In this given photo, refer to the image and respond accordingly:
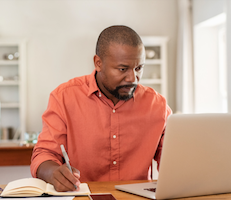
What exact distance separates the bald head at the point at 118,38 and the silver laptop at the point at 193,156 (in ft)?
1.69

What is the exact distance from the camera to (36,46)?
450 cm

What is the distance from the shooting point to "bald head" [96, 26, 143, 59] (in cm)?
130

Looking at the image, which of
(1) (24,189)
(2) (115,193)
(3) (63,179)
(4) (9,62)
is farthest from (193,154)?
(4) (9,62)

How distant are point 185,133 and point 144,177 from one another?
61cm

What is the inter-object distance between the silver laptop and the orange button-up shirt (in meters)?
0.43

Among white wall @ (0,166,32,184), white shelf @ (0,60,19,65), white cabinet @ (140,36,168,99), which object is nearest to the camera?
white wall @ (0,166,32,184)

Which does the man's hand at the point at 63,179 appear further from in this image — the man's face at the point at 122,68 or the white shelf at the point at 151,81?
the white shelf at the point at 151,81

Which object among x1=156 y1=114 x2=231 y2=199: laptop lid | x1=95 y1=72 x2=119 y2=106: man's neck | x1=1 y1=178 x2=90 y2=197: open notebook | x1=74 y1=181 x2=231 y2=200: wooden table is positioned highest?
x1=95 y1=72 x2=119 y2=106: man's neck

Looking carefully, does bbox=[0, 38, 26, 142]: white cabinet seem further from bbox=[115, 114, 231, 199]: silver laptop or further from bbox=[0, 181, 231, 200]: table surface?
bbox=[115, 114, 231, 199]: silver laptop

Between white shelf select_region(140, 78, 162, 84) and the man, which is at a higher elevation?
white shelf select_region(140, 78, 162, 84)

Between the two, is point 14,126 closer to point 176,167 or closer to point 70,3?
point 70,3

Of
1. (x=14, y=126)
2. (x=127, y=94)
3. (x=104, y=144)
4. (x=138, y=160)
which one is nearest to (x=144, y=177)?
(x=138, y=160)

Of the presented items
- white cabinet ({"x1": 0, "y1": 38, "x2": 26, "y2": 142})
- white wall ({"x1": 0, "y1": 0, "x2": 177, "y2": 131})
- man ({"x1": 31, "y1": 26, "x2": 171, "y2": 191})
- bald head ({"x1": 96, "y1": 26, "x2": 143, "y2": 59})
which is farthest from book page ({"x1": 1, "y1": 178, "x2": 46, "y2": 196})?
white wall ({"x1": 0, "y1": 0, "x2": 177, "y2": 131})

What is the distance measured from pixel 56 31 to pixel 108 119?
341 centimetres
